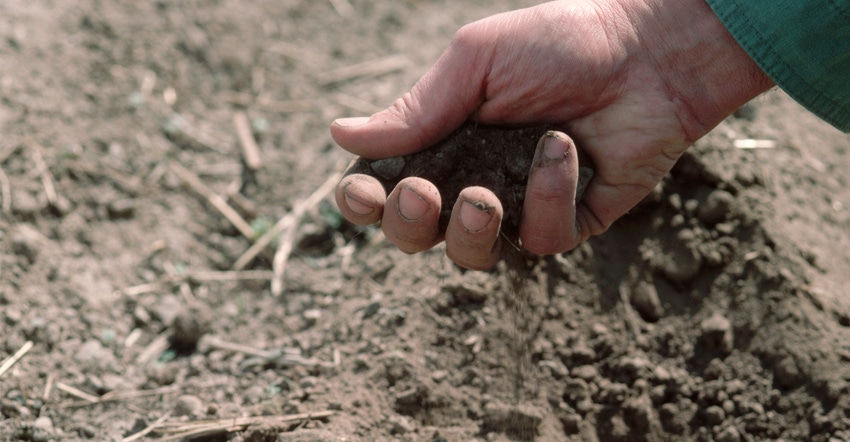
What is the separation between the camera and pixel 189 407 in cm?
236

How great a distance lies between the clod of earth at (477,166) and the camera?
2.15 meters

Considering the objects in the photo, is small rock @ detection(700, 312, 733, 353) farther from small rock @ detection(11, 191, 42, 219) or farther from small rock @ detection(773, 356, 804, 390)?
small rock @ detection(11, 191, 42, 219)

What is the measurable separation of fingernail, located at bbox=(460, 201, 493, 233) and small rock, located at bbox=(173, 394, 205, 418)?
110 cm

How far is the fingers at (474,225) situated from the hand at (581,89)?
1cm

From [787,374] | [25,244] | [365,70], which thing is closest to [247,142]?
[365,70]

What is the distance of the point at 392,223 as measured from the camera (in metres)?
2.07

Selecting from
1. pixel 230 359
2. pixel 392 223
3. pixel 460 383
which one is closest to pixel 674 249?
pixel 460 383

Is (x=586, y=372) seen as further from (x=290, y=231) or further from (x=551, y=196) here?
(x=290, y=231)

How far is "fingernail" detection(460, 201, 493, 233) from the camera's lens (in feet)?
6.37

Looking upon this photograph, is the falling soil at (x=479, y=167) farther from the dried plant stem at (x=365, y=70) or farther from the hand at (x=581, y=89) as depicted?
the dried plant stem at (x=365, y=70)

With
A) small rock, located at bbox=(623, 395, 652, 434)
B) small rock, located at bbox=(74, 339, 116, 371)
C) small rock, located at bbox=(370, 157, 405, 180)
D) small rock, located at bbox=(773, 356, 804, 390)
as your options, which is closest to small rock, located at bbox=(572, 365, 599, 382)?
small rock, located at bbox=(623, 395, 652, 434)

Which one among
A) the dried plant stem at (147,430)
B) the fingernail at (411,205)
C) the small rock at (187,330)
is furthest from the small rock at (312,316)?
the fingernail at (411,205)

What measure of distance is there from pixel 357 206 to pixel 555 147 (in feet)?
1.89

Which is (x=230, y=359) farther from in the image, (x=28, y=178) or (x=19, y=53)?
(x=19, y=53)
